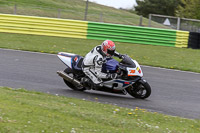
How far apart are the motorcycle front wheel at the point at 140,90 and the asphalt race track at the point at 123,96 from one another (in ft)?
0.53

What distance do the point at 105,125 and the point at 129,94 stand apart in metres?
3.50

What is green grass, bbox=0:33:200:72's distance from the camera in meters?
15.5

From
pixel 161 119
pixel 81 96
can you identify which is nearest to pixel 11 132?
pixel 161 119

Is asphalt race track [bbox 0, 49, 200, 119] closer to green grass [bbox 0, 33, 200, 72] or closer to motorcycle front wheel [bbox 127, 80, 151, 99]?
motorcycle front wheel [bbox 127, 80, 151, 99]

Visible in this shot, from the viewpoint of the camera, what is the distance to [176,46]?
72.1ft

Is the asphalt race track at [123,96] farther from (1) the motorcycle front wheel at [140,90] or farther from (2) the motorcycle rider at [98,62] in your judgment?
(2) the motorcycle rider at [98,62]

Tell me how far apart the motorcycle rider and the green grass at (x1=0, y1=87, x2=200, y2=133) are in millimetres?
1420

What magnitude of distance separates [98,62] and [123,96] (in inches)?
48.7

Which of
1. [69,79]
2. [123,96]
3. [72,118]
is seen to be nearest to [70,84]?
[69,79]

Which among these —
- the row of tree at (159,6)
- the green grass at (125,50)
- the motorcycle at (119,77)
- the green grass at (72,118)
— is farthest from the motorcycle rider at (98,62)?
the row of tree at (159,6)

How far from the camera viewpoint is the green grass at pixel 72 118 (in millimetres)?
5445

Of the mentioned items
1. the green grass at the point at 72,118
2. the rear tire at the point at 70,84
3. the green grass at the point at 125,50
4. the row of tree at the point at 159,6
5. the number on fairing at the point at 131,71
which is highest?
the row of tree at the point at 159,6

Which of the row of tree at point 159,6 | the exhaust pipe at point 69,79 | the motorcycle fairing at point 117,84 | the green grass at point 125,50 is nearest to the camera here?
the motorcycle fairing at point 117,84

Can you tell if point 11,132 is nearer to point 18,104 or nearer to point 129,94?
point 18,104
